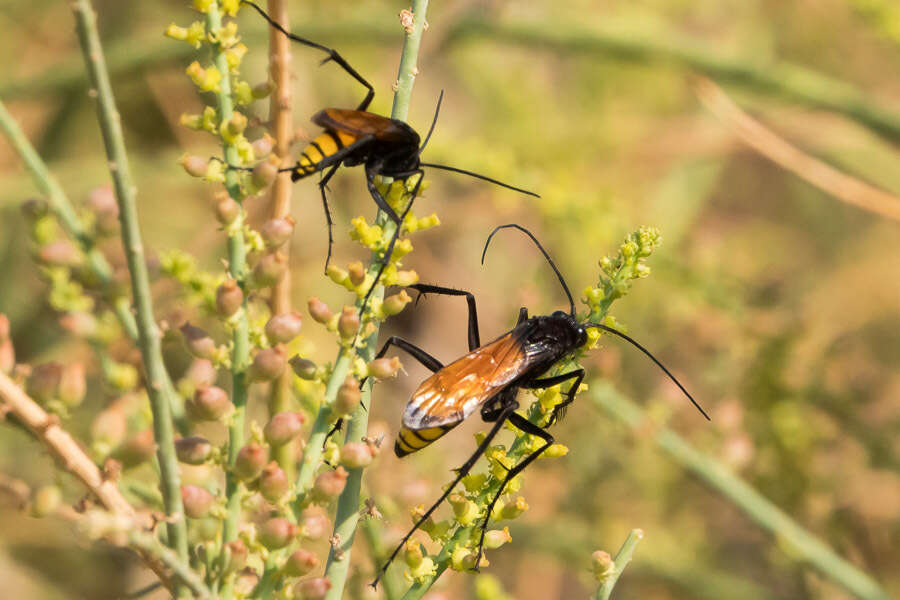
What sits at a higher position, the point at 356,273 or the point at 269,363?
the point at 356,273

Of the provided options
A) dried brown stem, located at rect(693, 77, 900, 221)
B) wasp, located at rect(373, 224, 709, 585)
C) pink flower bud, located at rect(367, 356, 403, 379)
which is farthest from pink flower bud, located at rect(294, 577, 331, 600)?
dried brown stem, located at rect(693, 77, 900, 221)

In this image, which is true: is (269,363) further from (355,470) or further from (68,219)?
(68,219)

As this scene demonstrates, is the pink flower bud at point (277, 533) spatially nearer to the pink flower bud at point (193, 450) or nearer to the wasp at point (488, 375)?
the pink flower bud at point (193, 450)

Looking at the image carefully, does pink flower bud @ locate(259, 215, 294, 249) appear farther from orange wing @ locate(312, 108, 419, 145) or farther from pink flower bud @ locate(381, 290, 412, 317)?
orange wing @ locate(312, 108, 419, 145)

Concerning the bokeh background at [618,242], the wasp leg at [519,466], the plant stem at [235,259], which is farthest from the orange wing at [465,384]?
the plant stem at [235,259]

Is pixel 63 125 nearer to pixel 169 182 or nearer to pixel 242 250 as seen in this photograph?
pixel 169 182

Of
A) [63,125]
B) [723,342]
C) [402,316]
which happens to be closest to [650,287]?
[723,342]

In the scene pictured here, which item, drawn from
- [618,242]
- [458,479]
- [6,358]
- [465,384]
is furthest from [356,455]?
[618,242]
